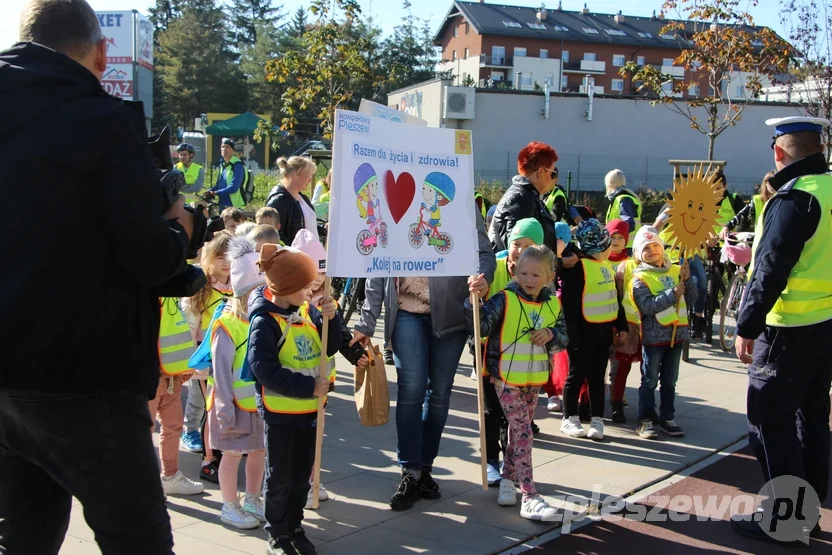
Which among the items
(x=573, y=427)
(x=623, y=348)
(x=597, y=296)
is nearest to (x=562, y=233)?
(x=597, y=296)

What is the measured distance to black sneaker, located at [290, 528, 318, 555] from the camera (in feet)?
14.1

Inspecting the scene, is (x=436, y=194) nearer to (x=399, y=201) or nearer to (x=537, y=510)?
(x=399, y=201)

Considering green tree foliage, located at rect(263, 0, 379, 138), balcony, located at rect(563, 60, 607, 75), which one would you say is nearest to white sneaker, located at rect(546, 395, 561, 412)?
green tree foliage, located at rect(263, 0, 379, 138)

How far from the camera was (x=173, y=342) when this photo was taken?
5.35 metres

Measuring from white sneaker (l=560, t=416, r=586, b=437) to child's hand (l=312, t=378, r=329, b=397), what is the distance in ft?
9.87

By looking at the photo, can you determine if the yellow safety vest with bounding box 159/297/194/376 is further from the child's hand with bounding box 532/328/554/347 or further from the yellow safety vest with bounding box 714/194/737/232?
the yellow safety vest with bounding box 714/194/737/232

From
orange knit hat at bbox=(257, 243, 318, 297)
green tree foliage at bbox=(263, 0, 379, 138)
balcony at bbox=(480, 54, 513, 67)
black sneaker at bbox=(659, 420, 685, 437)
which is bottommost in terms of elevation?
black sneaker at bbox=(659, 420, 685, 437)

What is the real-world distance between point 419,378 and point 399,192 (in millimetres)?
1133

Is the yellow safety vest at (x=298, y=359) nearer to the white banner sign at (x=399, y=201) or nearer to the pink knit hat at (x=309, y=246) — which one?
the white banner sign at (x=399, y=201)

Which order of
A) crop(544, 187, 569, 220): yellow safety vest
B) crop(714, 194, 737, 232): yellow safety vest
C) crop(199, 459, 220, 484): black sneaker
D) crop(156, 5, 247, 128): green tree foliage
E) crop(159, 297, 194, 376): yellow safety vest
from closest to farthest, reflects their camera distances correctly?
crop(159, 297, 194, 376): yellow safety vest
crop(199, 459, 220, 484): black sneaker
crop(544, 187, 569, 220): yellow safety vest
crop(714, 194, 737, 232): yellow safety vest
crop(156, 5, 247, 128): green tree foliage

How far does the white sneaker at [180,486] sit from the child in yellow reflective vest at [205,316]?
238mm

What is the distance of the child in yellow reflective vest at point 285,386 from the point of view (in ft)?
13.9

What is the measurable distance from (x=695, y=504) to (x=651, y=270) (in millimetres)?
2178

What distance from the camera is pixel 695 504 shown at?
213 inches
